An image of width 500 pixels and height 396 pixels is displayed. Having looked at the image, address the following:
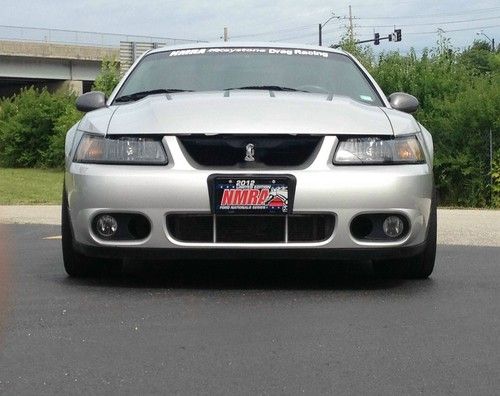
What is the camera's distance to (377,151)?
6.62 metres

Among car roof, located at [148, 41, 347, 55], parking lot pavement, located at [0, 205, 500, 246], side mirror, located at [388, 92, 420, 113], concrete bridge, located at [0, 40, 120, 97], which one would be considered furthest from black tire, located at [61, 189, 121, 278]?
concrete bridge, located at [0, 40, 120, 97]

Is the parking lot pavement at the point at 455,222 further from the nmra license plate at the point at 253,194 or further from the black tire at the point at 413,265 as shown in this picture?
the nmra license plate at the point at 253,194

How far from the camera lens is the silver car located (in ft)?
21.1

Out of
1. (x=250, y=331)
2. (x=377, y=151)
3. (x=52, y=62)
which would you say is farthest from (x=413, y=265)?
(x=52, y=62)

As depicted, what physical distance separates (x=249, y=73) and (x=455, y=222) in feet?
18.6

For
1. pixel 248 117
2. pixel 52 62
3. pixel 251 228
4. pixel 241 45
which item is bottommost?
pixel 251 228

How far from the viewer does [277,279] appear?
725 cm

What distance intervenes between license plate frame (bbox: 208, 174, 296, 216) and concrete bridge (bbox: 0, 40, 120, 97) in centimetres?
5979

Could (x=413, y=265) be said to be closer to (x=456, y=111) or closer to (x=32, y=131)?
(x=456, y=111)

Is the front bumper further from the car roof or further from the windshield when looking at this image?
the car roof

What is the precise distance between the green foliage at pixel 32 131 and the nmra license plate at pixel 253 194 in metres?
36.6

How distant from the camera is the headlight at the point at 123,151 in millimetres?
6539

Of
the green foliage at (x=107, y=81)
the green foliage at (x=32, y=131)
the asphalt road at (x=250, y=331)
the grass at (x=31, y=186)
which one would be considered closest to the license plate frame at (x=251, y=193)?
the asphalt road at (x=250, y=331)

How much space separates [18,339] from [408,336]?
5.44 ft
